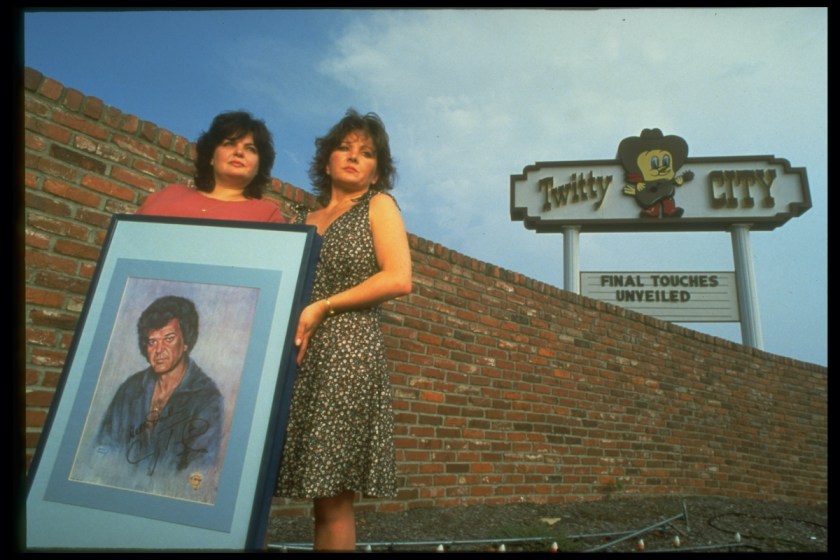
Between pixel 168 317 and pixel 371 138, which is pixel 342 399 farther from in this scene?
pixel 371 138

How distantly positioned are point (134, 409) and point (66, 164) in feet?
5.06

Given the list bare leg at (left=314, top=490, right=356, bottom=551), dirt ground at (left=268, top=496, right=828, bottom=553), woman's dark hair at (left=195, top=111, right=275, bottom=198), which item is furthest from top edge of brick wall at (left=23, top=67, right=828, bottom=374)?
bare leg at (left=314, top=490, right=356, bottom=551)

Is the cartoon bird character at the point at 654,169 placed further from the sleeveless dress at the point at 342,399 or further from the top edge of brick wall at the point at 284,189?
the sleeveless dress at the point at 342,399

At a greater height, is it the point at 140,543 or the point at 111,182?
the point at 111,182

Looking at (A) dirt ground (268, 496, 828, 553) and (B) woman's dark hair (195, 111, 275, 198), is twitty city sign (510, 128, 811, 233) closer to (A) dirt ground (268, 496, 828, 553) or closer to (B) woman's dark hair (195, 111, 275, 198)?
(A) dirt ground (268, 496, 828, 553)

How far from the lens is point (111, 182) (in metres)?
2.60

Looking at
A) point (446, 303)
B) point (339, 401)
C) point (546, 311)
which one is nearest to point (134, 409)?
point (339, 401)

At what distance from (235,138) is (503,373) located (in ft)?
9.79

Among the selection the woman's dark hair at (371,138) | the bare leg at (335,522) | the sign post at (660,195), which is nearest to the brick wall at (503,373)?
the woman's dark hair at (371,138)

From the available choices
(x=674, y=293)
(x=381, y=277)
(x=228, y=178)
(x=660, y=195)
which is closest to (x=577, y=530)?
(x=381, y=277)

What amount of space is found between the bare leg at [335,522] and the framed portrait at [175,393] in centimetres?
30

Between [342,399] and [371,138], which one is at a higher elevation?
[371,138]

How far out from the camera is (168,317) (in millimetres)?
1543

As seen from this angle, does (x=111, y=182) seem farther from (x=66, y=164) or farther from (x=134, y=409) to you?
(x=134, y=409)
